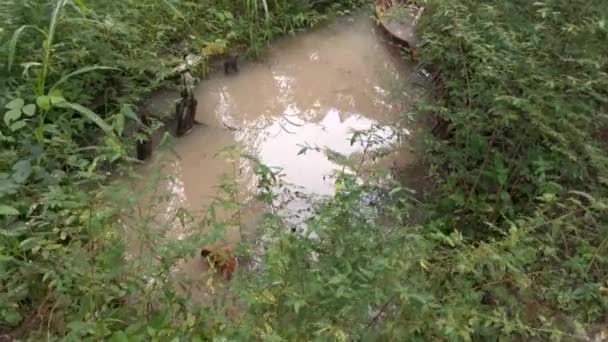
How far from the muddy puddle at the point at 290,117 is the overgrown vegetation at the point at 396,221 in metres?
0.42

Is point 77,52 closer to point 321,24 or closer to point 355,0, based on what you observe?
point 321,24

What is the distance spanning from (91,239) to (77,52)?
1287mm

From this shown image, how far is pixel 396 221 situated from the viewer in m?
3.03

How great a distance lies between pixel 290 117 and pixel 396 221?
123cm

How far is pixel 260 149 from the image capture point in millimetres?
3670

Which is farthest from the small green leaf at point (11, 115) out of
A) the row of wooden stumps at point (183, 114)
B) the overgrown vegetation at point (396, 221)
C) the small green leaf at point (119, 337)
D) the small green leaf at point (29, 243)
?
the small green leaf at point (119, 337)

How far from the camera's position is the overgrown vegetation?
2.12 metres

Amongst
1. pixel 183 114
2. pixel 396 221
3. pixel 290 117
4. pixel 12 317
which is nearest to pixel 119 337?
pixel 12 317

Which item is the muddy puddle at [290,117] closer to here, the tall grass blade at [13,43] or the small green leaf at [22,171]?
the small green leaf at [22,171]

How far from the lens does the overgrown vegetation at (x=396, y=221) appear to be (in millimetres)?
2117

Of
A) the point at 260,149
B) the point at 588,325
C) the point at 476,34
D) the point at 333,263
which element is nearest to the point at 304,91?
the point at 260,149

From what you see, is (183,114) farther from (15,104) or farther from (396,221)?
(396,221)

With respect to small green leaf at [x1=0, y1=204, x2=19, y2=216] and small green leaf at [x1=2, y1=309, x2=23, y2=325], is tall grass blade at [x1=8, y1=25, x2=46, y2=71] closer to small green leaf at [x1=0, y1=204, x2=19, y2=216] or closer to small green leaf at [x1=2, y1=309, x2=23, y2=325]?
small green leaf at [x1=0, y1=204, x2=19, y2=216]

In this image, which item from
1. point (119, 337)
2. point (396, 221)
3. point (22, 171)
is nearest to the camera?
point (119, 337)
